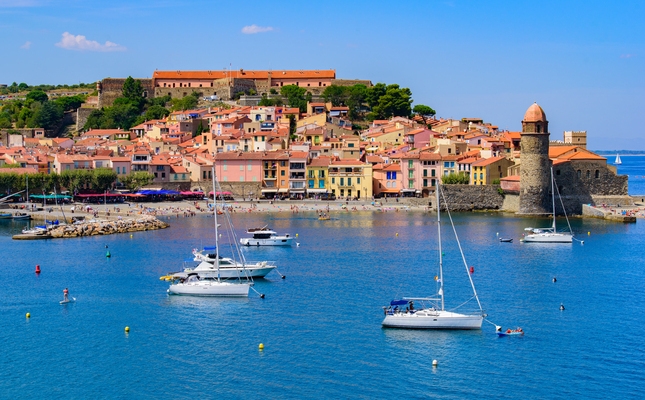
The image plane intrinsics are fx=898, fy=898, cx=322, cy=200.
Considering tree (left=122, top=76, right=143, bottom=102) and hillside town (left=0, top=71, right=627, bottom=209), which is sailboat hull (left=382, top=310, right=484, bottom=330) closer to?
hillside town (left=0, top=71, right=627, bottom=209)

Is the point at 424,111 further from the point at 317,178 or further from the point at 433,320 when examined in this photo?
the point at 433,320

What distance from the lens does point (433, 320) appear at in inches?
971

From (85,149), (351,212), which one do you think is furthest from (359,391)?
(85,149)

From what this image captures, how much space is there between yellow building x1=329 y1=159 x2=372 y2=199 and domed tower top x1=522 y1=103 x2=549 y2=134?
13.2 metres

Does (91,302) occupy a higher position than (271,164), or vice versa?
(271,164)

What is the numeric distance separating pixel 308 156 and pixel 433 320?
43.5 meters

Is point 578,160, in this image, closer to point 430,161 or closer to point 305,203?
point 430,161

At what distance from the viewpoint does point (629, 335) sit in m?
24.7

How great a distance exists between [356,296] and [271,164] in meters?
37.5

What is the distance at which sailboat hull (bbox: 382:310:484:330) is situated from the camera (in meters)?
24.6

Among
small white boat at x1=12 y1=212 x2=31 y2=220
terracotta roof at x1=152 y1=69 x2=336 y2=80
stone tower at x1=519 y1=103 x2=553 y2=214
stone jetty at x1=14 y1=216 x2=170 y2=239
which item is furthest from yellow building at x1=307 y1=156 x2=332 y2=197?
terracotta roof at x1=152 y1=69 x2=336 y2=80

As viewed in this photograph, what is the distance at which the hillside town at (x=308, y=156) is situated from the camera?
206 feet

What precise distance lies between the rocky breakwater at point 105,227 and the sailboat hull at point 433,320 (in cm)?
2590

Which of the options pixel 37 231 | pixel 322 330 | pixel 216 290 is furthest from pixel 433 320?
pixel 37 231
